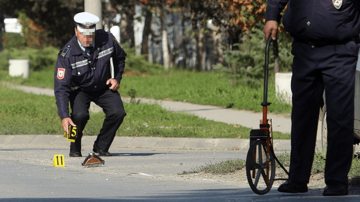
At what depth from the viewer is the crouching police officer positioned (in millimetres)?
7297

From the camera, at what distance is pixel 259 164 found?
4.79 meters

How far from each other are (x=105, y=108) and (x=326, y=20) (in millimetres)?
3782

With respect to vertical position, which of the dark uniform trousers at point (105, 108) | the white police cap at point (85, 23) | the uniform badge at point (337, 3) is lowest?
the dark uniform trousers at point (105, 108)

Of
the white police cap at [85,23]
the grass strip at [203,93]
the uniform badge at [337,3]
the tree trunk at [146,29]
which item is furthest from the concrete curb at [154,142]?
the tree trunk at [146,29]

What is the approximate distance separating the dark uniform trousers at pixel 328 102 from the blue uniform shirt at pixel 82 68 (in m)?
3.02

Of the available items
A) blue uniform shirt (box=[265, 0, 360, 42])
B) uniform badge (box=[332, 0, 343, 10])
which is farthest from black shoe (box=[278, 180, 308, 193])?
uniform badge (box=[332, 0, 343, 10])

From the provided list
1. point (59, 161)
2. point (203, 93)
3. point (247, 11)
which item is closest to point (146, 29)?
point (203, 93)

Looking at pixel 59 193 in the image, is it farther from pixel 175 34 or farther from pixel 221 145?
pixel 175 34

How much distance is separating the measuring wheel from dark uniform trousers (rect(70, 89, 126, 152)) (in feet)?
10.5

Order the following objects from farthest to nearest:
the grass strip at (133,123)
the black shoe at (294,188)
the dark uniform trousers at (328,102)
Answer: the grass strip at (133,123), the black shoe at (294,188), the dark uniform trousers at (328,102)

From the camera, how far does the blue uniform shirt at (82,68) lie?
7.29 meters

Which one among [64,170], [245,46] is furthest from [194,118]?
[245,46]

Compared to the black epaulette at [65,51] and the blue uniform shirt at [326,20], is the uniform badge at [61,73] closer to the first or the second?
the black epaulette at [65,51]

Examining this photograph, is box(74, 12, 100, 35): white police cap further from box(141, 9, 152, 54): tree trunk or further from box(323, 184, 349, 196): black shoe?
box(141, 9, 152, 54): tree trunk
